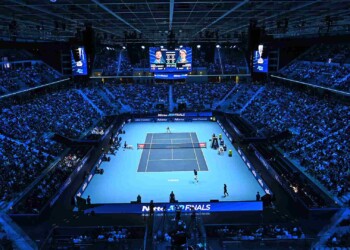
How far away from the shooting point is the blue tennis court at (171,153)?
28.2 meters

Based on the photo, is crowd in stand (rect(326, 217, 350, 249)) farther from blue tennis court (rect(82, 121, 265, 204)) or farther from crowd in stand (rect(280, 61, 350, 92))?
crowd in stand (rect(280, 61, 350, 92))

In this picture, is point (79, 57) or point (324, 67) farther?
point (324, 67)

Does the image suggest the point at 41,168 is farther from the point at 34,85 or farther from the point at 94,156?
the point at 34,85

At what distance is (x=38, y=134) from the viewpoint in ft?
102

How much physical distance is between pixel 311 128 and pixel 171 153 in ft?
43.1

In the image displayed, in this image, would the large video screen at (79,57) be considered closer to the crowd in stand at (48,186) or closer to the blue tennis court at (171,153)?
the crowd in stand at (48,186)

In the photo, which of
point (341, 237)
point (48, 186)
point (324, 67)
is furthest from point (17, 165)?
point (324, 67)

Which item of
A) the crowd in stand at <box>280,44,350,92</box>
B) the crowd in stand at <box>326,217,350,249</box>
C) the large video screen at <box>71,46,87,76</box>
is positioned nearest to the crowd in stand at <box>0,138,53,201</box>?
the large video screen at <box>71,46,87,76</box>

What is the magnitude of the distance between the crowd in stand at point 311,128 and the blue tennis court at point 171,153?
24.8 ft

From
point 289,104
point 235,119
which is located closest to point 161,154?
point 235,119

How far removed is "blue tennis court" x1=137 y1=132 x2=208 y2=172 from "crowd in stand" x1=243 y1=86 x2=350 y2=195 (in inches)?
297

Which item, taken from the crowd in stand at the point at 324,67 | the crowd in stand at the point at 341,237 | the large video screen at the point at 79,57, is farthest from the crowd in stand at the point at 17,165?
the crowd in stand at the point at 324,67

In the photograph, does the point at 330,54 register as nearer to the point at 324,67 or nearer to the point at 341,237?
the point at 324,67

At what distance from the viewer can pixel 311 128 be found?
30.9 metres
